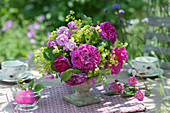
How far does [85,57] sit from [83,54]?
0.02 m

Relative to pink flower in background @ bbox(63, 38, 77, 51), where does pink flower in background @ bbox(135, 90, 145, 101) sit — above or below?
below

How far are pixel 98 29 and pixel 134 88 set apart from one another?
19.8 inches

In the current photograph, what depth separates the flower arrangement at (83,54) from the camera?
156 cm

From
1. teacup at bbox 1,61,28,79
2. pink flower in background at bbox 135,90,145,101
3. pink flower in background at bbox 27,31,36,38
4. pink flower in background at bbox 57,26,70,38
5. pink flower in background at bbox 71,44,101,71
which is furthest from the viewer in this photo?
pink flower in background at bbox 27,31,36,38

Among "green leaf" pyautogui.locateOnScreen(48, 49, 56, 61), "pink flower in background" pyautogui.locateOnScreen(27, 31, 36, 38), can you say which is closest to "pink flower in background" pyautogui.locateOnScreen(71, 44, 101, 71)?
"green leaf" pyautogui.locateOnScreen(48, 49, 56, 61)

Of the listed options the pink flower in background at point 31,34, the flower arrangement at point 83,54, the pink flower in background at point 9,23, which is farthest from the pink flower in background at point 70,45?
the pink flower in background at point 9,23

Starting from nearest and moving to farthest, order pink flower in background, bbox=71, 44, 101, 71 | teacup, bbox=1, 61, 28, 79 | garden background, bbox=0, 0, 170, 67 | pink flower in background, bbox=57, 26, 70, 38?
pink flower in background, bbox=71, 44, 101, 71
pink flower in background, bbox=57, 26, 70, 38
teacup, bbox=1, 61, 28, 79
garden background, bbox=0, 0, 170, 67

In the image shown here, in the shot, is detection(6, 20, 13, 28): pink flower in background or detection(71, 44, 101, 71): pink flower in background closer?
detection(71, 44, 101, 71): pink flower in background

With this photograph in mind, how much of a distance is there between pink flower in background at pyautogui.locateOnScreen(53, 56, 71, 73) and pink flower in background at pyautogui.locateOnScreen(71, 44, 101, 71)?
0.04 metres

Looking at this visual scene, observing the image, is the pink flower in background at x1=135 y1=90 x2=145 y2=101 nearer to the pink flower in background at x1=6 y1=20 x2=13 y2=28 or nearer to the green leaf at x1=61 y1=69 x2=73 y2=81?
the green leaf at x1=61 y1=69 x2=73 y2=81

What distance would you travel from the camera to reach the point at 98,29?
5.51ft

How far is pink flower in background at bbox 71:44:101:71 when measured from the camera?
154cm

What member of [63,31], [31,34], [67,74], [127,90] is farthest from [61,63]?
[31,34]

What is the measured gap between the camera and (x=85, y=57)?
1564 millimetres
